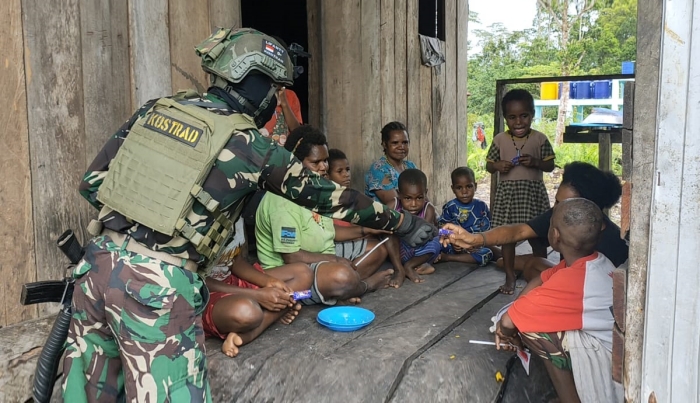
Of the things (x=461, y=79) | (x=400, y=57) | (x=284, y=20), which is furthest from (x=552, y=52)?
(x=400, y=57)

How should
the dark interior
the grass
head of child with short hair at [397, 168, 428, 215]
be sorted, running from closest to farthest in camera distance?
head of child with short hair at [397, 168, 428, 215]
the dark interior
the grass

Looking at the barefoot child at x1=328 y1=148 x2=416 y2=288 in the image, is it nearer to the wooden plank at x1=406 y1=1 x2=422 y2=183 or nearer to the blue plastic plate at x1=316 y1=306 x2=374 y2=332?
the blue plastic plate at x1=316 y1=306 x2=374 y2=332

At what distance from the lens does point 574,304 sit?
2.38 m

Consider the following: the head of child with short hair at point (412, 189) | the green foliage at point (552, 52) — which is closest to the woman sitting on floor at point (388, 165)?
the head of child with short hair at point (412, 189)

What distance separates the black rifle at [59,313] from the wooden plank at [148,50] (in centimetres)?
99

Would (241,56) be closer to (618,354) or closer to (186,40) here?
(186,40)

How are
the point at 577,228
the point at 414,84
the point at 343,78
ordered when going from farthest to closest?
the point at 414,84
the point at 343,78
the point at 577,228

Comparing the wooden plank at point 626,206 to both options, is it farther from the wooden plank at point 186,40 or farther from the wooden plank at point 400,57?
the wooden plank at point 400,57

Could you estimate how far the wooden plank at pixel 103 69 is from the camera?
2861 mm

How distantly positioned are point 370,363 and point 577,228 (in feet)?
3.40

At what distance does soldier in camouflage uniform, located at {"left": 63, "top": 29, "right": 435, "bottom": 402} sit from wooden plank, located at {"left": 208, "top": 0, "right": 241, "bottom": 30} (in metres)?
1.24

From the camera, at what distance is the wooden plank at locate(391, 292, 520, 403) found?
2.52m

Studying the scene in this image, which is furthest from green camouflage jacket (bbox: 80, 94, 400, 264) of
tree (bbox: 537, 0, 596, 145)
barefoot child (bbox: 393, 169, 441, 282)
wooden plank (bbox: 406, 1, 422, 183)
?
tree (bbox: 537, 0, 596, 145)

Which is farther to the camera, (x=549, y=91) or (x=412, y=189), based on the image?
(x=549, y=91)
